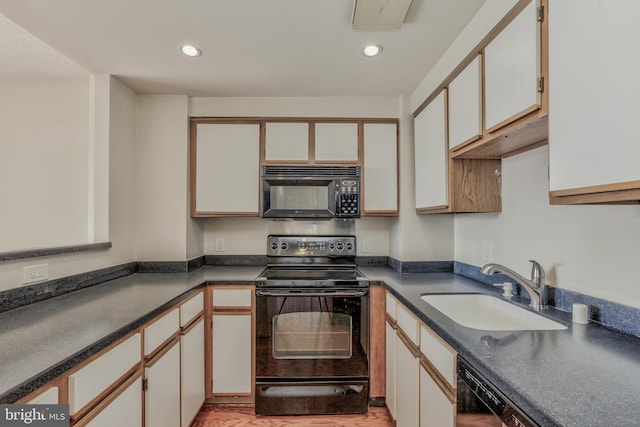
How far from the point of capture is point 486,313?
1.74 m

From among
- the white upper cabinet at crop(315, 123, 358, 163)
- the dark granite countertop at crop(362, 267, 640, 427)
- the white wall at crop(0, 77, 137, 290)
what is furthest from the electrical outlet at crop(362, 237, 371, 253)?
the white wall at crop(0, 77, 137, 290)

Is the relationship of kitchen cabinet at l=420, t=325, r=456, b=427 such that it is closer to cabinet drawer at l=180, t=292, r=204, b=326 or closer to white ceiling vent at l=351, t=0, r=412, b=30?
cabinet drawer at l=180, t=292, r=204, b=326

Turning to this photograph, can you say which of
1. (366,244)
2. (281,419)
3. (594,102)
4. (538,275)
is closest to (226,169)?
(366,244)

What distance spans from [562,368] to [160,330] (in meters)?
1.62

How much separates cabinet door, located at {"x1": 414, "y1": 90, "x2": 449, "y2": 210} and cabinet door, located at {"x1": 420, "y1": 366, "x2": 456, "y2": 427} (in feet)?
3.27

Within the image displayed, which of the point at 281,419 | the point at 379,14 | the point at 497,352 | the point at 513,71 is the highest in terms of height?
the point at 379,14

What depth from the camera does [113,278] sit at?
225cm

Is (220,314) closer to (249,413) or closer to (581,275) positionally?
(249,413)

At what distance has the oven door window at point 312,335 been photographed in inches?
86.8

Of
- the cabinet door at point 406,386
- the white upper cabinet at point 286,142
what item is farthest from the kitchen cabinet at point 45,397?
the white upper cabinet at point 286,142

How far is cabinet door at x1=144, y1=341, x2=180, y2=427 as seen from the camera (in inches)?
59.6

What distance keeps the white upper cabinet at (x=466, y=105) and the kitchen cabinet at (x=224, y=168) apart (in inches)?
58.4

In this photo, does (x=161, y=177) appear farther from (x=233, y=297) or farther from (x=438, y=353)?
(x=438, y=353)

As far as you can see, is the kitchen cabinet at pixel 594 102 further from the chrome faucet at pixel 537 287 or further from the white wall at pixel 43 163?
the white wall at pixel 43 163
